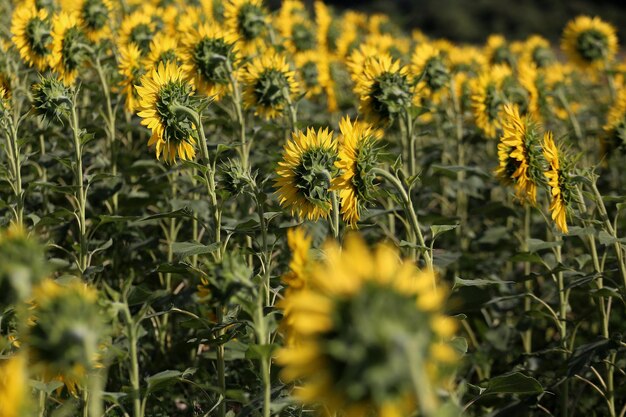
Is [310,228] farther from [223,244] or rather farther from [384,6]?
[384,6]

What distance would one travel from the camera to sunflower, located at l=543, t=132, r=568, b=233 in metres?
2.29

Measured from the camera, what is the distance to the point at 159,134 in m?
2.33

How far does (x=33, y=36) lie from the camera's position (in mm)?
3238

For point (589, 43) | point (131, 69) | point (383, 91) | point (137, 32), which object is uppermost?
point (589, 43)

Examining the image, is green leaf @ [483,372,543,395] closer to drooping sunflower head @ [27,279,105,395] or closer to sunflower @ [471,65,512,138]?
drooping sunflower head @ [27,279,105,395]

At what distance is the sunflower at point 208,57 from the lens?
304 cm

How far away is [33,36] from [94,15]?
1.71ft

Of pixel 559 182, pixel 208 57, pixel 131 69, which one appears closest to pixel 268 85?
pixel 208 57

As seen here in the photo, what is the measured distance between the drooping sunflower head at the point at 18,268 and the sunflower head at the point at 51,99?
49.5 inches

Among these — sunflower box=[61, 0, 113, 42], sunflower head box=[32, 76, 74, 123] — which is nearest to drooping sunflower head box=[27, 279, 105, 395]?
sunflower head box=[32, 76, 74, 123]

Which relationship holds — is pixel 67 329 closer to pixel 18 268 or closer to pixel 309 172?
pixel 18 268

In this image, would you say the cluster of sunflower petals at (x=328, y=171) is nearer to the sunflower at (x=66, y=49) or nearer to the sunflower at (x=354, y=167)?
the sunflower at (x=354, y=167)

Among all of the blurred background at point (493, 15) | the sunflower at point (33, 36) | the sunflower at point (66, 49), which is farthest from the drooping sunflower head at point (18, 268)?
the blurred background at point (493, 15)

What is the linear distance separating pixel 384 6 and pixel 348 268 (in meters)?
17.3
